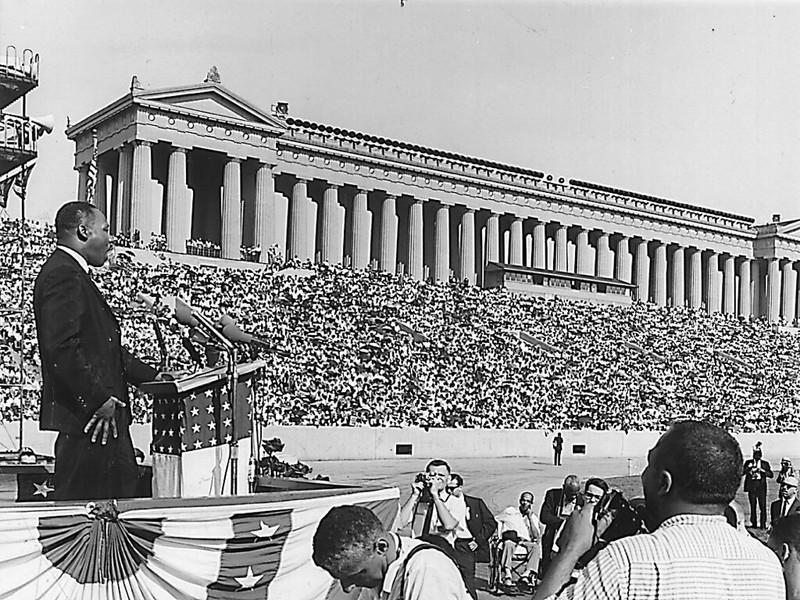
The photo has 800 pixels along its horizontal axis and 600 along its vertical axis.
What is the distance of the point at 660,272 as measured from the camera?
8688 centimetres

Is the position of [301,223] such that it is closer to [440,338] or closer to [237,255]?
[237,255]

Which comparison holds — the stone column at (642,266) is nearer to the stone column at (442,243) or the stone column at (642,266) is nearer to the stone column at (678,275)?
the stone column at (678,275)

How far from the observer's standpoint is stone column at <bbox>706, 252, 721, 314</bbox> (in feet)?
290

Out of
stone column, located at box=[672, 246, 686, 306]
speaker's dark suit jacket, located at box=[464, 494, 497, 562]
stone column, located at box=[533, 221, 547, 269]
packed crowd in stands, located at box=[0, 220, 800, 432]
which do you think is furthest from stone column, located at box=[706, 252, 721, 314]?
speaker's dark suit jacket, located at box=[464, 494, 497, 562]

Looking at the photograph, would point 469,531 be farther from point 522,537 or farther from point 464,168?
point 464,168

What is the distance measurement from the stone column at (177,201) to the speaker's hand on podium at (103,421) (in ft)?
177

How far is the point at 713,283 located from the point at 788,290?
700cm

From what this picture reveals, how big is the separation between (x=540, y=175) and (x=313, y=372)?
49.8 metres

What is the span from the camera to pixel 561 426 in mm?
34219

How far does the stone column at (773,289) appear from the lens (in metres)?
89.0

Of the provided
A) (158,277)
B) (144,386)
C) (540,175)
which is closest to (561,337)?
(158,277)

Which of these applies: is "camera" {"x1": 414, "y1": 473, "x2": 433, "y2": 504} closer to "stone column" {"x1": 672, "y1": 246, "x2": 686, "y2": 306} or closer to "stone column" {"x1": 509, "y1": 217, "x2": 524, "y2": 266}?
"stone column" {"x1": 509, "y1": 217, "x2": 524, "y2": 266}

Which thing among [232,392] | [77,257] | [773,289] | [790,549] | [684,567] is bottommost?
[790,549]

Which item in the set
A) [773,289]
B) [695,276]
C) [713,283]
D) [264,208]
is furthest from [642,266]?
[264,208]
